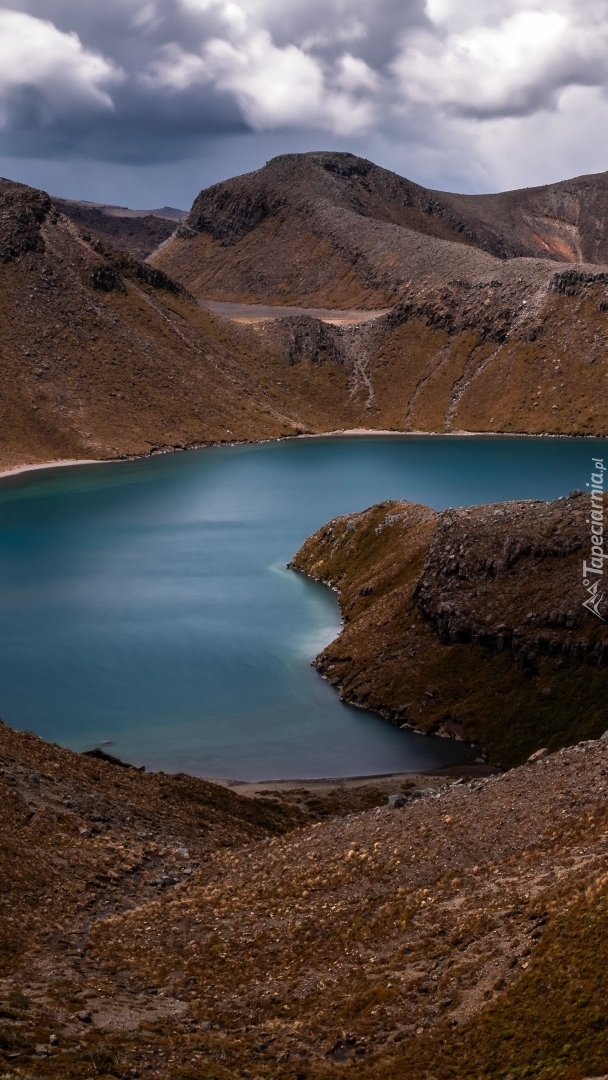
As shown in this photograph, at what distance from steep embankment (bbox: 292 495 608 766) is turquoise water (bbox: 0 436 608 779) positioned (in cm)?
228

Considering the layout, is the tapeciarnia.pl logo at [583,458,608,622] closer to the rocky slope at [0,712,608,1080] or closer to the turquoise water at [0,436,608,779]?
the turquoise water at [0,436,608,779]

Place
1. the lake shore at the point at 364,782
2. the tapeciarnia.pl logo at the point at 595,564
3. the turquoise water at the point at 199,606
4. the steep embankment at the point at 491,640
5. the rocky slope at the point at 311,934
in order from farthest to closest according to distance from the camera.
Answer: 1. the turquoise water at the point at 199,606
2. the tapeciarnia.pl logo at the point at 595,564
3. the steep embankment at the point at 491,640
4. the lake shore at the point at 364,782
5. the rocky slope at the point at 311,934

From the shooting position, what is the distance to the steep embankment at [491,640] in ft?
180

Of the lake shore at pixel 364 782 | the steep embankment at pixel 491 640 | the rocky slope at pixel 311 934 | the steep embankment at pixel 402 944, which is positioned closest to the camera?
the steep embankment at pixel 402 944

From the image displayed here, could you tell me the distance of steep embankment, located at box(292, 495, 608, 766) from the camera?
180 ft

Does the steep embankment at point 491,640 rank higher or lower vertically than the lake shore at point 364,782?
higher

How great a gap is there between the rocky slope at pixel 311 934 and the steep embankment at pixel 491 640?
1692 centimetres

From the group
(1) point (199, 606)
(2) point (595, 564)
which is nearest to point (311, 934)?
(2) point (595, 564)

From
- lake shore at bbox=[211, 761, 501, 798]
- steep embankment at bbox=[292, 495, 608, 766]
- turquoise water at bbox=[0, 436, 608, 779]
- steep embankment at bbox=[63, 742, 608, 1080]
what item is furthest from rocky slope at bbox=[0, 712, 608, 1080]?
turquoise water at bbox=[0, 436, 608, 779]

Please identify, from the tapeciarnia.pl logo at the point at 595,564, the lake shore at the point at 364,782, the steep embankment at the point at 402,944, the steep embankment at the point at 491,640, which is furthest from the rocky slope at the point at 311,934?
the tapeciarnia.pl logo at the point at 595,564

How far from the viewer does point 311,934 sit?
1105 inches

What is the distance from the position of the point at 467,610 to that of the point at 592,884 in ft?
126

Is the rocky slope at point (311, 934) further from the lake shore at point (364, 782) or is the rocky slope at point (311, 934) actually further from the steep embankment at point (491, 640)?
the steep embankment at point (491, 640)

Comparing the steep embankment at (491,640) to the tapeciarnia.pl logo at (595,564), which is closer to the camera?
the steep embankment at (491,640)
